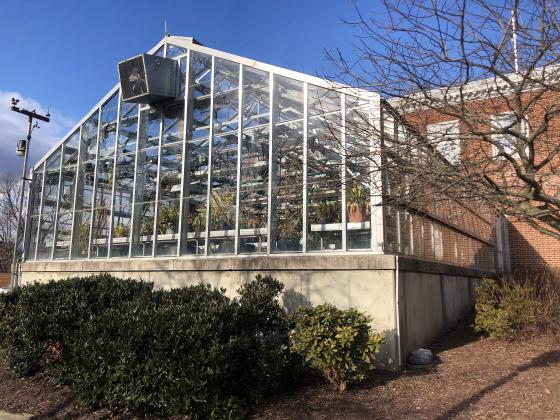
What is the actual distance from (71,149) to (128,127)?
8.24ft

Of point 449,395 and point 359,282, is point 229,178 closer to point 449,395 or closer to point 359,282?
point 359,282

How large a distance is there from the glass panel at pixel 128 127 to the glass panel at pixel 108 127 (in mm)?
304

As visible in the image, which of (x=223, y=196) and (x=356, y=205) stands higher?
(x=223, y=196)

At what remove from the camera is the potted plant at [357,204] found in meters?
7.78

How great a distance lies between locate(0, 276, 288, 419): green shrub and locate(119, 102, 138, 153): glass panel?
233 inches

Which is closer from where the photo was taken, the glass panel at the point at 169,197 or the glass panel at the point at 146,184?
the glass panel at the point at 169,197

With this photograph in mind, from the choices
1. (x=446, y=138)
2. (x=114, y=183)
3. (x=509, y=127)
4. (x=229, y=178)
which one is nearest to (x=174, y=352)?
(x=446, y=138)

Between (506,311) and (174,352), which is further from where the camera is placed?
(506,311)

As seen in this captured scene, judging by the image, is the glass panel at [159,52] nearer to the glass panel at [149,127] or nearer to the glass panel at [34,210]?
the glass panel at [149,127]

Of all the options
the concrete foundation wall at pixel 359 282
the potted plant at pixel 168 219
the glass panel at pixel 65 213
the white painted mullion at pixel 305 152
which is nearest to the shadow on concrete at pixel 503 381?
the concrete foundation wall at pixel 359 282

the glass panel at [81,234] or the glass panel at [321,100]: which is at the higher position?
the glass panel at [321,100]

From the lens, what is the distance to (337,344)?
232 inches

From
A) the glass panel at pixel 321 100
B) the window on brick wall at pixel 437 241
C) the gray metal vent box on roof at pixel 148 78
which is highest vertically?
the gray metal vent box on roof at pixel 148 78

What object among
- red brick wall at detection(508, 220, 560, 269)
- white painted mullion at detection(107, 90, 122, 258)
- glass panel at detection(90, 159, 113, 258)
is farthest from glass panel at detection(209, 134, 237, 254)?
red brick wall at detection(508, 220, 560, 269)
